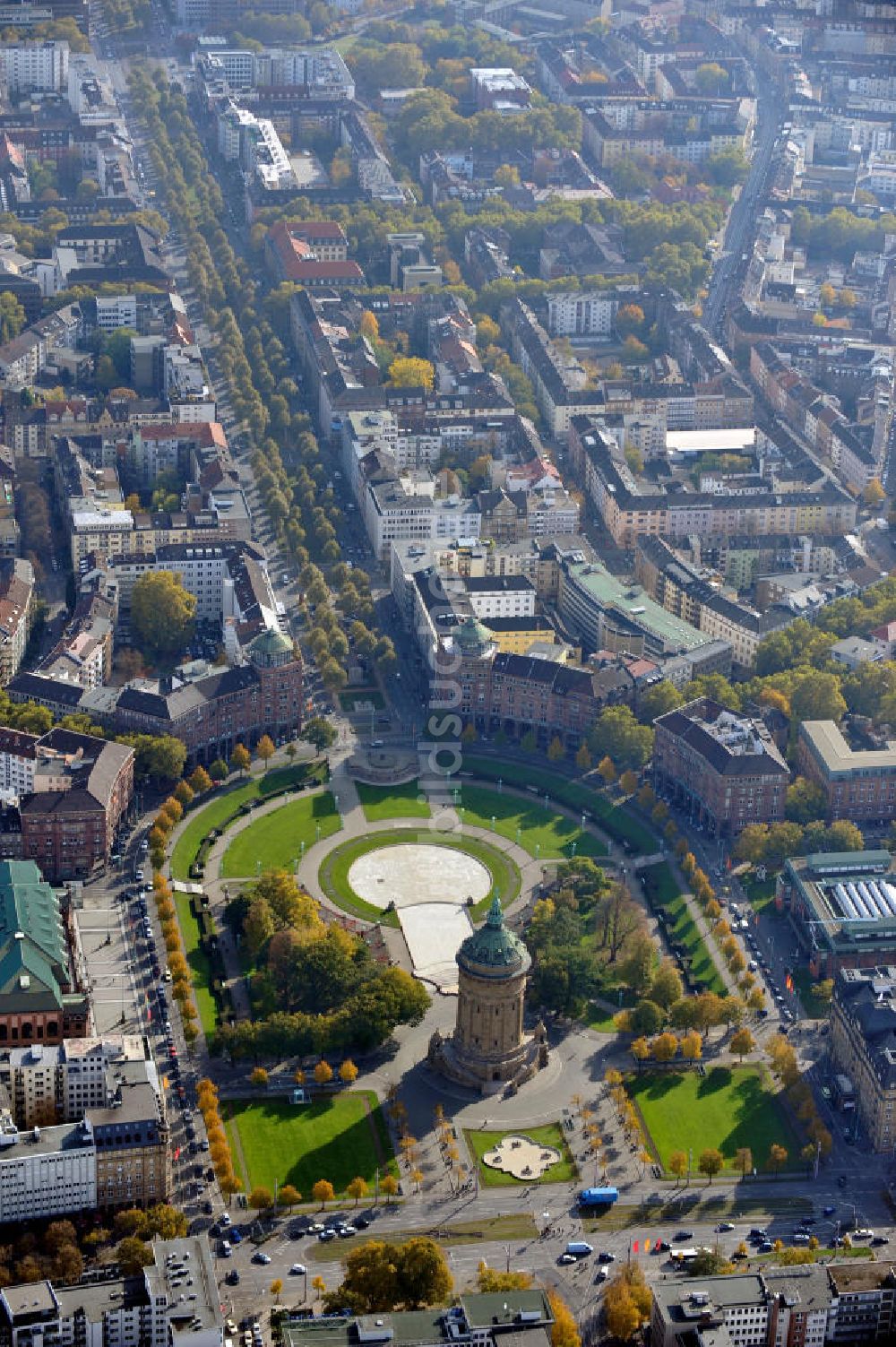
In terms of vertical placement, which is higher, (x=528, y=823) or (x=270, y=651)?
(x=270, y=651)

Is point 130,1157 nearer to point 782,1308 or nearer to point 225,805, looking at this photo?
point 782,1308

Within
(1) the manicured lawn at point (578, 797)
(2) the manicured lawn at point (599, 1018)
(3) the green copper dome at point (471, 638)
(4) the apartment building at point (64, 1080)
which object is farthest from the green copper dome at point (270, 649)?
(4) the apartment building at point (64, 1080)

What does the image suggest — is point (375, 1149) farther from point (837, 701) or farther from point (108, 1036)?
point (837, 701)

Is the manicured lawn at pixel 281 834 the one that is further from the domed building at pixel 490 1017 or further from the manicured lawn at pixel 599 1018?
the manicured lawn at pixel 599 1018

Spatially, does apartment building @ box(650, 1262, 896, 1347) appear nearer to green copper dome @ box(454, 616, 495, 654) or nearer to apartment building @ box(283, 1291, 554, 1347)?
apartment building @ box(283, 1291, 554, 1347)

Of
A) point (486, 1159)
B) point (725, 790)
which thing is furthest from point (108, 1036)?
point (725, 790)

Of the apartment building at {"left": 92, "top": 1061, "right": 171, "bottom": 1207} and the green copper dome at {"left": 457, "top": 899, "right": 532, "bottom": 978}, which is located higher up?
the green copper dome at {"left": 457, "top": 899, "right": 532, "bottom": 978}

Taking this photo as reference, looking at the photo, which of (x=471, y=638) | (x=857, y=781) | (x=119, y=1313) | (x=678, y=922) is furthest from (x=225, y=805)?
(x=119, y=1313)

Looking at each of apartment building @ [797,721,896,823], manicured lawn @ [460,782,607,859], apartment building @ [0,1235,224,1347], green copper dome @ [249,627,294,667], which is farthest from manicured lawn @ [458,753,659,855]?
apartment building @ [0,1235,224,1347]
